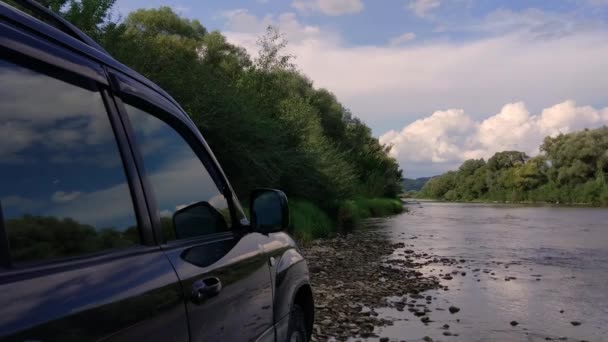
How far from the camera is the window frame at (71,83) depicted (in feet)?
4.64

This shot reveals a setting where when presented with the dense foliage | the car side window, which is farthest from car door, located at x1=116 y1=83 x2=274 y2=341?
the dense foliage

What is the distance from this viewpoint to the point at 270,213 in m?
3.23

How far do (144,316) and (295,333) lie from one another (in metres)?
2.19

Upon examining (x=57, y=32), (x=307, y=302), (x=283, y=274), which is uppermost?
(x=57, y=32)

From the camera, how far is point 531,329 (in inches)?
328

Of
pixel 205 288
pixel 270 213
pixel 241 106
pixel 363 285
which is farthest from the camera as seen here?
pixel 241 106

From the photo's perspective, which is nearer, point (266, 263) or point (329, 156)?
point (266, 263)

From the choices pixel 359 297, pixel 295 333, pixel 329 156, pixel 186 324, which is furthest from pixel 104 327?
pixel 329 156

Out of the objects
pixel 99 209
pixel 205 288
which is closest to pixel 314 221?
pixel 205 288

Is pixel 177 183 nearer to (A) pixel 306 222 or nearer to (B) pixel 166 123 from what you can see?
(B) pixel 166 123

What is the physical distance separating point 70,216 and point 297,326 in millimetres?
2475

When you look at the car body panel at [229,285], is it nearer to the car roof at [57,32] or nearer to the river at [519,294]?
the car roof at [57,32]

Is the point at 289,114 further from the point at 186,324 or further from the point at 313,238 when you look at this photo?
the point at 186,324

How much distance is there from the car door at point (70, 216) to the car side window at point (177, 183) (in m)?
0.20
